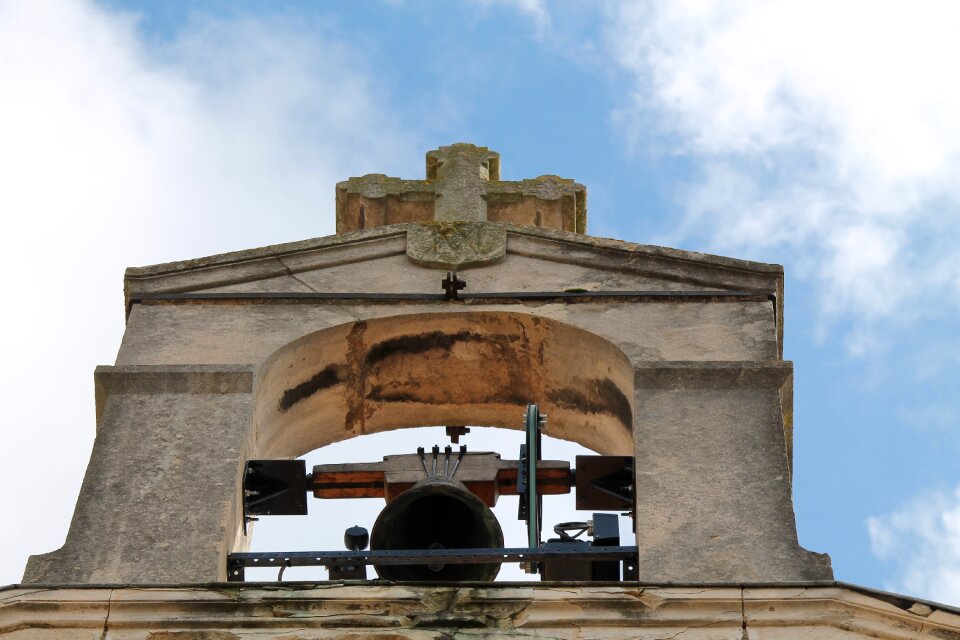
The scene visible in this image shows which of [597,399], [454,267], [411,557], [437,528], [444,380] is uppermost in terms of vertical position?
[454,267]

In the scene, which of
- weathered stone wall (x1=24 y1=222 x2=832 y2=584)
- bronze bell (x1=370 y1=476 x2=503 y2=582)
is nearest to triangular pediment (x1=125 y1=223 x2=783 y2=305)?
weathered stone wall (x1=24 y1=222 x2=832 y2=584)

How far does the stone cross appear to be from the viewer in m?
13.6

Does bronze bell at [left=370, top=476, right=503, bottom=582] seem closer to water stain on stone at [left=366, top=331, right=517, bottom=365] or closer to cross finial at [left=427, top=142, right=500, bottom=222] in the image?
water stain on stone at [left=366, top=331, right=517, bottom=365]

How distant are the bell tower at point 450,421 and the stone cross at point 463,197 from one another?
0.02 metres

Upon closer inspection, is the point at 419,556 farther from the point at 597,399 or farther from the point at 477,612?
the point at 597,399

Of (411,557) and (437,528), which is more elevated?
(437,528)

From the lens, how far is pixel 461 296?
12234mm

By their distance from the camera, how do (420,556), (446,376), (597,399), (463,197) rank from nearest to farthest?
(420,556) → (597,399) → (446,376) → (463,197)

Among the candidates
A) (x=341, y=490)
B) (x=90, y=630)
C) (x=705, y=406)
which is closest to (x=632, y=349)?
(x=705, y=406)

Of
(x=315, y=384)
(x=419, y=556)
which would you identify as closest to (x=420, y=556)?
(x=419, y=556)

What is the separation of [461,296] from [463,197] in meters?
1.43

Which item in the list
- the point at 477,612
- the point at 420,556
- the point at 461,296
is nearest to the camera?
the point at 477,612

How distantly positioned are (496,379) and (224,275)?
1335 millimetres

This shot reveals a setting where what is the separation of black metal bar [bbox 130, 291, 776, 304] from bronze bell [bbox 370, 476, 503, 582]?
1.28m
